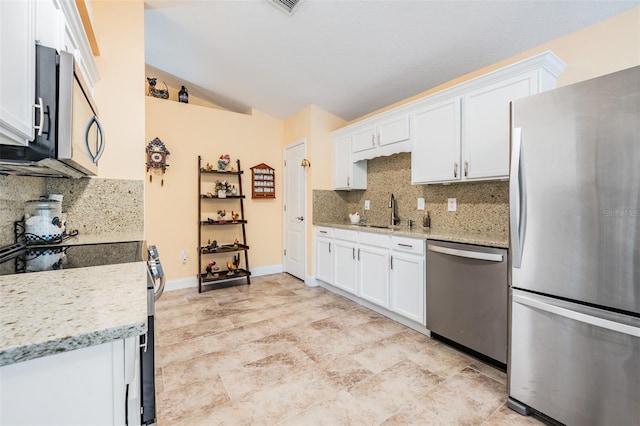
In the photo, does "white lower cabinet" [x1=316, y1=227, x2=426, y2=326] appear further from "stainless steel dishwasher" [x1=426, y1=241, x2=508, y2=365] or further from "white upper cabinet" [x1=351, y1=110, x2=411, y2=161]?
"white upper cabinet" [x1=351, y1=110, x2=411, y2=161]

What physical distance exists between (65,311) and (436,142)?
9.00 feet

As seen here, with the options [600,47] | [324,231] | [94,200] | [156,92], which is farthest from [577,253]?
[156,92]

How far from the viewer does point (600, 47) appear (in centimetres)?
200

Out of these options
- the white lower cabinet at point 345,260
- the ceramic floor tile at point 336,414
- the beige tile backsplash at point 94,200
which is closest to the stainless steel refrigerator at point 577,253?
the ceramic floor tile at point 336,414

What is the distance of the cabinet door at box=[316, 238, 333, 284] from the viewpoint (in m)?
3.66

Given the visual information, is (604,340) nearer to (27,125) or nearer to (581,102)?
(581,102)

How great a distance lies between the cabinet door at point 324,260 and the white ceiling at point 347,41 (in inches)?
75.0

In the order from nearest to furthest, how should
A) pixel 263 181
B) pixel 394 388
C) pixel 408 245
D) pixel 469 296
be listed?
pixel 394 388 → pixel 469 296 → pixel 408 245 → pixel 263 181

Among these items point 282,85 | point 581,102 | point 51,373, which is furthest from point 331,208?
point 51,373

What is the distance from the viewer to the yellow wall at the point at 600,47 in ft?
6.12

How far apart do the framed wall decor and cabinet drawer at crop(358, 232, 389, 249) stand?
198 centimetres

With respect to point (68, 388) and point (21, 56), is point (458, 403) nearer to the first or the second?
point (68, 388)

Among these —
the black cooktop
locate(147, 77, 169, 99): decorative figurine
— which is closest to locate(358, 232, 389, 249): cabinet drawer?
the black cooktop

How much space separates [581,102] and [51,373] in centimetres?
212
